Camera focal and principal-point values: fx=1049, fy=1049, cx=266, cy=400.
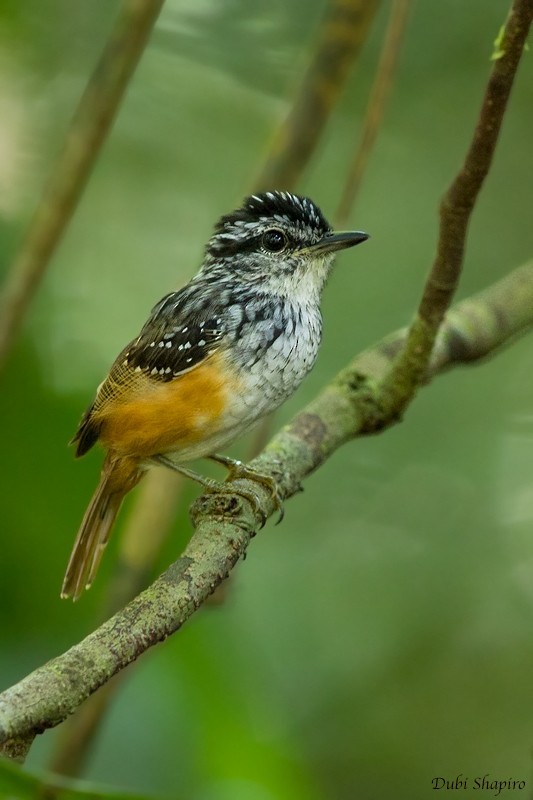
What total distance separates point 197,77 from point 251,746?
476 centimetres

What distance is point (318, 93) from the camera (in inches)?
199

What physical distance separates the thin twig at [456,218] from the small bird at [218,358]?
1.29ft

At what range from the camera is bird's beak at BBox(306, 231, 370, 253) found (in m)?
4.45

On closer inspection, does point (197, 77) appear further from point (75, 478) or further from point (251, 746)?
point (251, 746)

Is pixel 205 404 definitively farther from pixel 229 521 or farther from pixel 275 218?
pixel 275 218

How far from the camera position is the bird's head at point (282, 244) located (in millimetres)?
4496

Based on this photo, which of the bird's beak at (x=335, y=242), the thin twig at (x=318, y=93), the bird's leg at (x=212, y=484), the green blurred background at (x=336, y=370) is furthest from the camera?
the green blurred background at (x=336, y=370)

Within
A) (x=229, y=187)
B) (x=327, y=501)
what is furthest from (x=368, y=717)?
(x=229, y=187)

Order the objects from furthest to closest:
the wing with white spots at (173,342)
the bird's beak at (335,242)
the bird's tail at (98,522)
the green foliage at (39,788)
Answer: the bird's beak at (335,242)
the bird's tail at (98,522)
the wing with white spots at (173,342)
the green foliage at (39,788)

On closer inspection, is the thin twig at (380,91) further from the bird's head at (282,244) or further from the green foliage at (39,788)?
the green foliage at (39,788)
